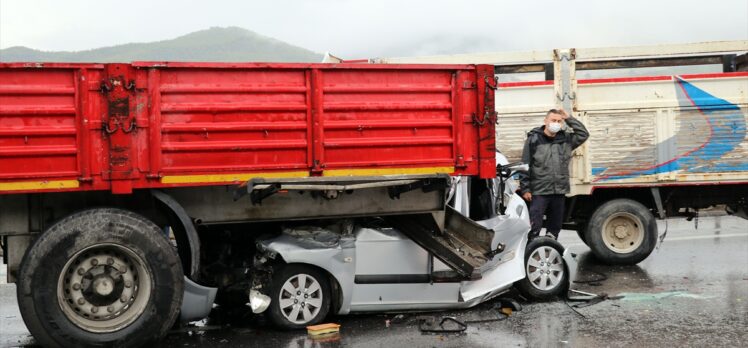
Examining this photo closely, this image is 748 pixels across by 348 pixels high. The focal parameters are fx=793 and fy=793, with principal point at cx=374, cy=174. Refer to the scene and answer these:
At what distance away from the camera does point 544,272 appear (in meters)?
7.45

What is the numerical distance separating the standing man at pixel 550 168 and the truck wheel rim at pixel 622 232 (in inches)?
66.7

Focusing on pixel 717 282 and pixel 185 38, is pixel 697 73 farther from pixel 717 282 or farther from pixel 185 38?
pixel 185 38

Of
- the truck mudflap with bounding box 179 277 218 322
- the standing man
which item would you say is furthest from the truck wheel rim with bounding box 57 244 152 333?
the standing man

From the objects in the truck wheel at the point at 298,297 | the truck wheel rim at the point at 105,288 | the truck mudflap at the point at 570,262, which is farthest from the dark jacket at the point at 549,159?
the truck wheel rim at the point at 105,288

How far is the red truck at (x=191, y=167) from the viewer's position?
556 cm

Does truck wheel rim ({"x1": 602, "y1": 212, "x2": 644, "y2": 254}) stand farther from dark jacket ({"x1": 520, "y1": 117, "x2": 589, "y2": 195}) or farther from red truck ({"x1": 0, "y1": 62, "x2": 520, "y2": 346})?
red truck ({"x1": 0, "y1": 62, "x2": 520, "y2": 346})

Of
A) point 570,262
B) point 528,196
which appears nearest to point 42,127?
point 570,262

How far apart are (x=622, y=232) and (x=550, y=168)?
217 centimetres

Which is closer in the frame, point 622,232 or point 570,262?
point 570,262

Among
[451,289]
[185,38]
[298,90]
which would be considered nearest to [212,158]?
[298,90]

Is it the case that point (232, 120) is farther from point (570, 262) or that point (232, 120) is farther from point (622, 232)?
point (622, 232)

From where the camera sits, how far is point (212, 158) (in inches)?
236

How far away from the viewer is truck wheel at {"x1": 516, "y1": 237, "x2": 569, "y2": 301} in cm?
738

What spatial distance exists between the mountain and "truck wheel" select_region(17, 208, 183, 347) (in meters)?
20.9
